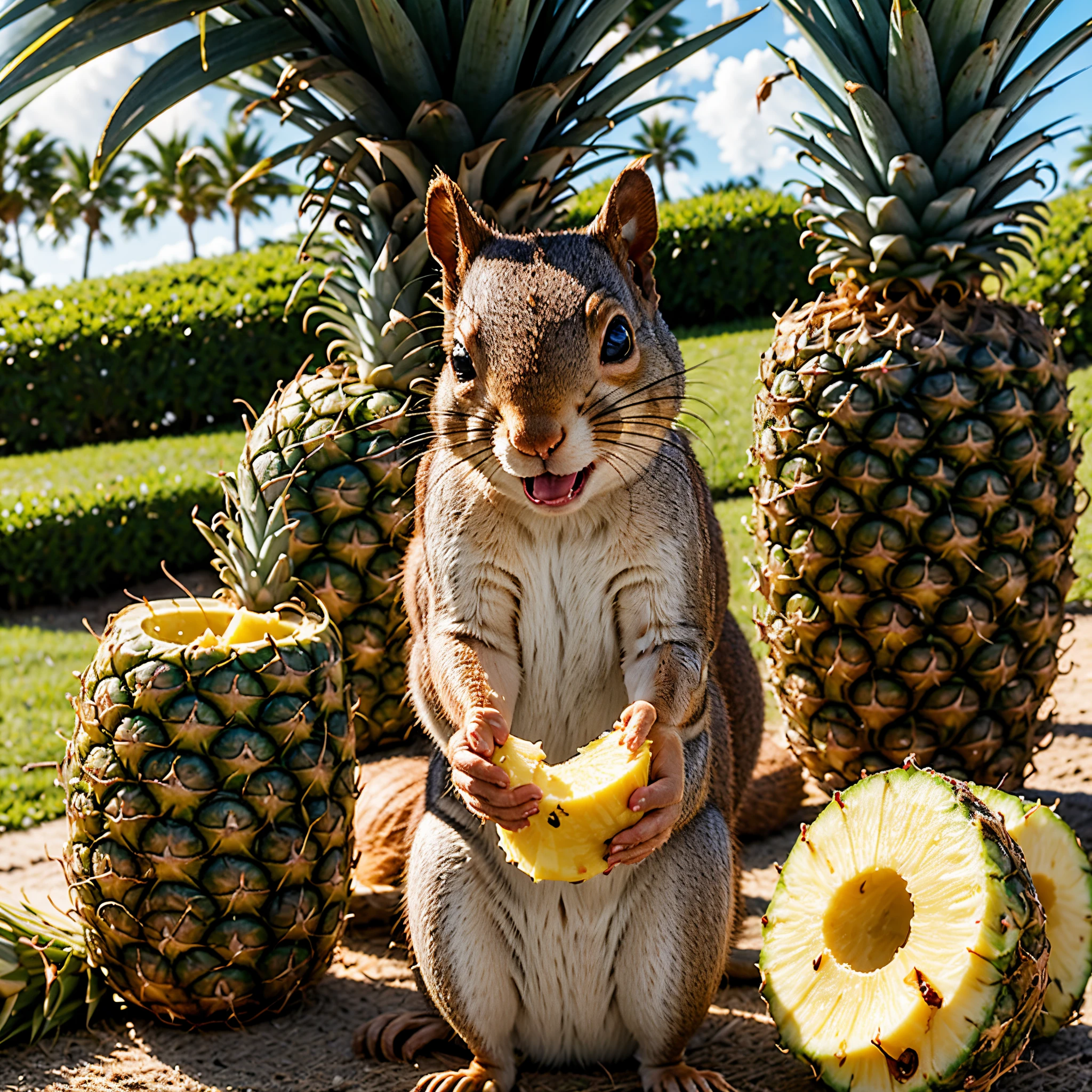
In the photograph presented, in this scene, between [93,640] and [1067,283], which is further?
[1067,283]

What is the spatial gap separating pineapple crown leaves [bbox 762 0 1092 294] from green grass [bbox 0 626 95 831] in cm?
370

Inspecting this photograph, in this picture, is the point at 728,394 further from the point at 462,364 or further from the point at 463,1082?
the point at 463,1082

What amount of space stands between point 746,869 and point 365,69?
3017mm

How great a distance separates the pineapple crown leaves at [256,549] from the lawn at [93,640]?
1206 millimetres

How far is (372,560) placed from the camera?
374 cm

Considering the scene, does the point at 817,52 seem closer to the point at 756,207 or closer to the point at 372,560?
the point at 372,560

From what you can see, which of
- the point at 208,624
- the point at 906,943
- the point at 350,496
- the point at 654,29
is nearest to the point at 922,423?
the point at 906,943

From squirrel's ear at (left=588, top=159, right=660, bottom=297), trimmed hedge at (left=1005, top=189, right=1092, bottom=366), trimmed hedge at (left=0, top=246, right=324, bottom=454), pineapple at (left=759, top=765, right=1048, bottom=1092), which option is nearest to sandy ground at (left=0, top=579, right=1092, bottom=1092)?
pineapple at (left=759, top=765, right=1048, bottom=1092)

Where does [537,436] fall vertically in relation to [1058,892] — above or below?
above

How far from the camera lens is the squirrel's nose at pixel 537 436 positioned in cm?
196

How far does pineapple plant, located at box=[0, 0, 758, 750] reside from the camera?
3111mm

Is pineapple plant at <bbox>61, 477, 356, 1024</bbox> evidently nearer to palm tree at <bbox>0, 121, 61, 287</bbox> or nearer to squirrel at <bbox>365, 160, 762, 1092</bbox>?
squirrel at <bbox>365, 160, 762, 1092</bbox>

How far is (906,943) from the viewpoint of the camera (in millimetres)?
2240

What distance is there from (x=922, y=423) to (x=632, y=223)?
5.10 ft
